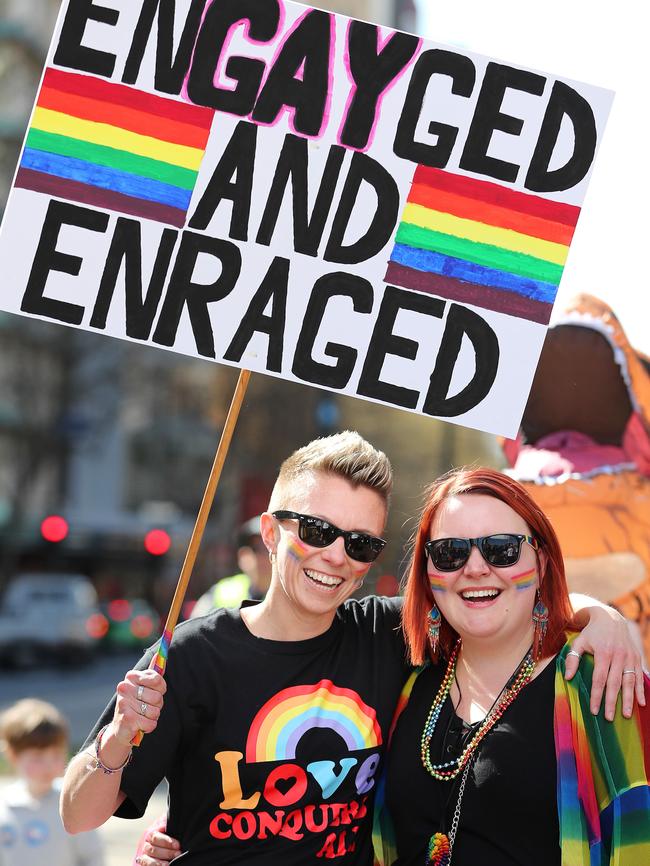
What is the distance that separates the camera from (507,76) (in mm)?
3299

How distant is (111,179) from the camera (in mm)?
3338

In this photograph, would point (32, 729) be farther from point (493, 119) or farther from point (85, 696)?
point (85, 696)

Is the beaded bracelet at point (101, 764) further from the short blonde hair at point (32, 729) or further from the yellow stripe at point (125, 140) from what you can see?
the short blonde hair at point (32, 729)

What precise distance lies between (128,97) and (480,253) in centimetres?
104

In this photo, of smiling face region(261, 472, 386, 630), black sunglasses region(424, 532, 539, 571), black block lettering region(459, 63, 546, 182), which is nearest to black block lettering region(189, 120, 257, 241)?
black block lettering region(459, 63, 546, 182)

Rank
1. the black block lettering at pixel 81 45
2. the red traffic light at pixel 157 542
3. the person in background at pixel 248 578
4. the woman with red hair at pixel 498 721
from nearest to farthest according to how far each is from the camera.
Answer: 1. the woman with red hair at pixel 498 721
2. the black block lettering at pixel 81 45
3. the person in background at pixel 248 578
4. the red traffic light at pixel 157 542

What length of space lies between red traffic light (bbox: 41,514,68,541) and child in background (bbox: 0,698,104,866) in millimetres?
28228

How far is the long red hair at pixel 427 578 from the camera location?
3.00 m

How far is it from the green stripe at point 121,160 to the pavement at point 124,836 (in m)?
5.14

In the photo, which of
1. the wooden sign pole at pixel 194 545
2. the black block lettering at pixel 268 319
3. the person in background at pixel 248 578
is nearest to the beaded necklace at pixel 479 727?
the wooden sign pole at pixel 194 545

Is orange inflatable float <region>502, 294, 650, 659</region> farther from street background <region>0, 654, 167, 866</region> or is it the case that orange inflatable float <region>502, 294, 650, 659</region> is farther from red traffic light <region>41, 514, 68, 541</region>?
red traffic light <region>41, 514, 68, 541</region>

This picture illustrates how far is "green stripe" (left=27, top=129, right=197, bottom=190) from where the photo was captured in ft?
10.9

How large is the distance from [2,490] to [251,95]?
35.3 m

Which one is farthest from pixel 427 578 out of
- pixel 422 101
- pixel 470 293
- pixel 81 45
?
pixel 81 45
